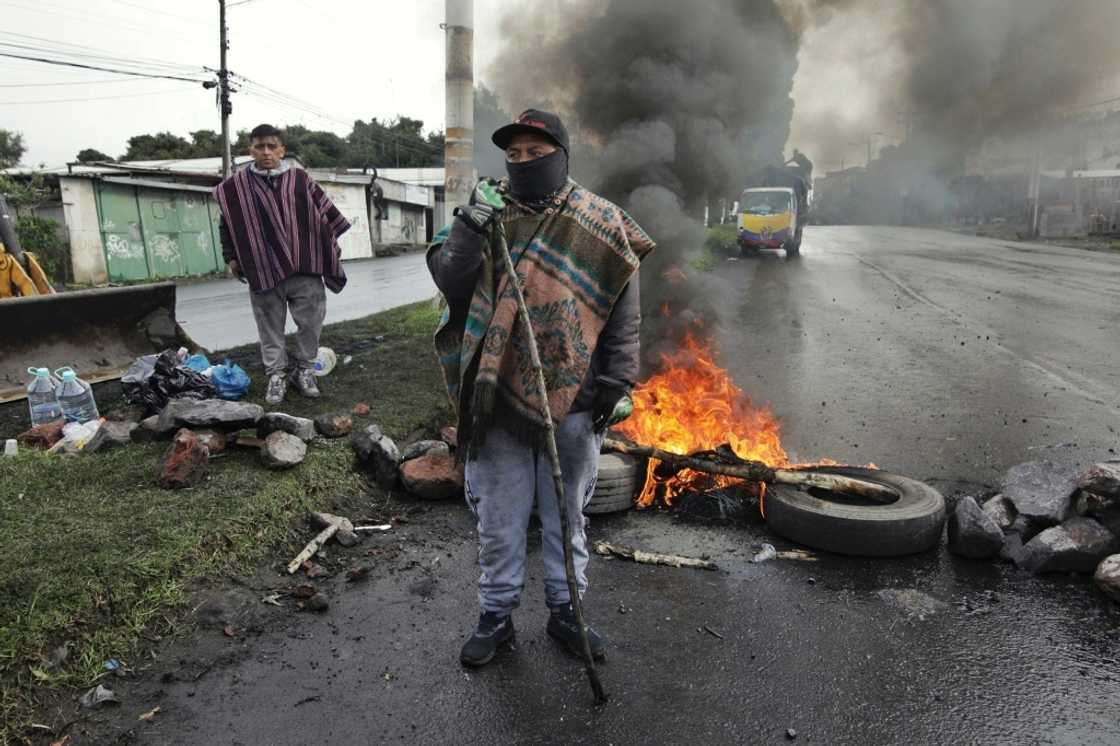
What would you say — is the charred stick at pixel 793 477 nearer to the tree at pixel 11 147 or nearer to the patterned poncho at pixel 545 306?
the patterned poncho at pixel 545 306

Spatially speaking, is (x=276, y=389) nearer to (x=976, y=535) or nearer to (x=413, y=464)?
(x=413, y=464)

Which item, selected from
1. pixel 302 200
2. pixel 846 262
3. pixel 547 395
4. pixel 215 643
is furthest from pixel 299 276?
pixel 846 262

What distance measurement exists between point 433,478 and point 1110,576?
3.67m

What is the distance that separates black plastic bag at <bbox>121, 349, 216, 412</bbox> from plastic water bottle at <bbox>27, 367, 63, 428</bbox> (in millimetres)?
450

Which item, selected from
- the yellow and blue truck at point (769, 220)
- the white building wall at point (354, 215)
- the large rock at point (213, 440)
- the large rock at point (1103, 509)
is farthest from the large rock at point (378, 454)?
the white building wall at point (354, 215)

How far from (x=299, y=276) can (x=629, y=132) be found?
4840 millimetres

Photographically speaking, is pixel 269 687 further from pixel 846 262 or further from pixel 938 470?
pixel 846 262

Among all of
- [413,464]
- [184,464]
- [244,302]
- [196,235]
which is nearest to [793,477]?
[413,464]

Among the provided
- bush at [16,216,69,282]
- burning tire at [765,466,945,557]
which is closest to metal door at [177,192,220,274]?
bush at [16,216,69,282]

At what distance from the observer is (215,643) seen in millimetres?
2984

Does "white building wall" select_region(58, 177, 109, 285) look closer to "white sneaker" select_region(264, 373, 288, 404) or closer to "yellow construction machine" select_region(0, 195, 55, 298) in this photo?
"yellow construction machine" select_region(0, 195, 55, 298)

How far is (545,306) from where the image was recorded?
Answer: 105 inches

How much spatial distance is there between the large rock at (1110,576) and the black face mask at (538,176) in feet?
10.5

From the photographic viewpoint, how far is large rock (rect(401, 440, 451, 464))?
4.85 meters
